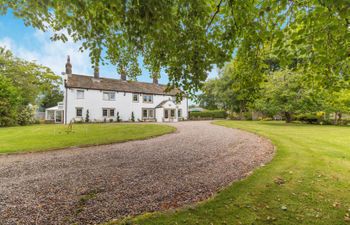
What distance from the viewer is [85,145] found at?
9117mm

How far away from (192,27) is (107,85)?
2678 centimetres

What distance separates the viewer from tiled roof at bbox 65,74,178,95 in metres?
25.5

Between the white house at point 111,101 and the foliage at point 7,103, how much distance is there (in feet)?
16.7

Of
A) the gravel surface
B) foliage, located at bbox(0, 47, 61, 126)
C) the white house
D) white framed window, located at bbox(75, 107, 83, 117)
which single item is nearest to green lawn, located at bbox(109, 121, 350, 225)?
the gravel surface

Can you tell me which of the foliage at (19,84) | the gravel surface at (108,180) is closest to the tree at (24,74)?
the foliage at (19,84)

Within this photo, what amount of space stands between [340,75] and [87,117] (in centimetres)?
2648

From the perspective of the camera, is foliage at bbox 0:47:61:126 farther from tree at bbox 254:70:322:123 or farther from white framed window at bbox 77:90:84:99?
tree at bbox 254:70:322:123

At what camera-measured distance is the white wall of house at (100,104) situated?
24.4 metres

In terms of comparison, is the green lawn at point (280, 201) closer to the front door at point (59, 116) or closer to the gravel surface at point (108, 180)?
the gravel surface at point (108, 180)

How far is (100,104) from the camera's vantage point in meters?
26.7

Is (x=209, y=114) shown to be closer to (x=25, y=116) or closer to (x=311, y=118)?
(x=311, y=118)

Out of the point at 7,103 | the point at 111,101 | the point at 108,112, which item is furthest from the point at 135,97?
the point at 7,103

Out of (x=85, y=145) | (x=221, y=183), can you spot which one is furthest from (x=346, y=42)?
(x=85, y=145)

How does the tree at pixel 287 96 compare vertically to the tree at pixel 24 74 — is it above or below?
below
